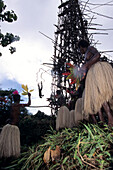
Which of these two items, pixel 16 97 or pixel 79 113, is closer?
pixel 79 113

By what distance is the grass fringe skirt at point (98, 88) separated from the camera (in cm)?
214

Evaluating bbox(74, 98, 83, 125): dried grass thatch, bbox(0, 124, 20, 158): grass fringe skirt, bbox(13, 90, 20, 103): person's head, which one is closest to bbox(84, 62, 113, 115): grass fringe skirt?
bbox(74, 98, 83, 125): dried grass thatch

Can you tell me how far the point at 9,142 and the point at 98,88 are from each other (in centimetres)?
261

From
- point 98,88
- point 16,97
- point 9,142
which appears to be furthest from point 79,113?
point 16,97

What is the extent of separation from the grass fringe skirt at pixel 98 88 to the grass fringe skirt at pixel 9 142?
2262 millimetres

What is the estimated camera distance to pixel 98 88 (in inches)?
85.7

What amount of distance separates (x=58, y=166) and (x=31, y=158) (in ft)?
1.63

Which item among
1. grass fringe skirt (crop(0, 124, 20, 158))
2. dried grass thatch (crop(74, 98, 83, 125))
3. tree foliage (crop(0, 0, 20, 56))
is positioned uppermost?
tree foliage (crop(0, 0, 20, 56))

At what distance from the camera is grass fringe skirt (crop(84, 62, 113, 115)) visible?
2143 mm

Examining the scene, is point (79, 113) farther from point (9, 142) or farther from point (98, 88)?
point (9, 142)

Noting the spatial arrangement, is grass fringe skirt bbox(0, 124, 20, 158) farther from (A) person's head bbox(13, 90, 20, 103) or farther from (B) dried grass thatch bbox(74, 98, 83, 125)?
(B) dried grass thatch bbox(74, 98, 83, 125)

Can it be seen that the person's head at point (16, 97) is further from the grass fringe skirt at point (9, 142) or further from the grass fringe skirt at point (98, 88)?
the grass fringe skirt at point (98, 88)

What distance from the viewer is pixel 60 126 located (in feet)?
13.9

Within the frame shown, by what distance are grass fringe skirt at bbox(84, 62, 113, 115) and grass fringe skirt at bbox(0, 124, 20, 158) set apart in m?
2.26
